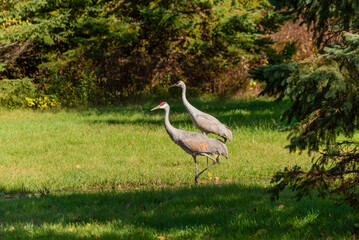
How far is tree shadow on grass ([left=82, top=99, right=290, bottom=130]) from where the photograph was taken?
14609 millimetres

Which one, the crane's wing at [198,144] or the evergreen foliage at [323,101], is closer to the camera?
the evergreen foliage at [323,101]

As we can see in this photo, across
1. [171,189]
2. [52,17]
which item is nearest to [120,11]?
[52,17]

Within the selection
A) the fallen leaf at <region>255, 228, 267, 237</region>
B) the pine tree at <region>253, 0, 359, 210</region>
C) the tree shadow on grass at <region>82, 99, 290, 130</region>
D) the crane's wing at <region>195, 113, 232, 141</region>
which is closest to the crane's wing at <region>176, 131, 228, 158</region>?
the crane's wing at <region>195, 113, 232, 141</region>

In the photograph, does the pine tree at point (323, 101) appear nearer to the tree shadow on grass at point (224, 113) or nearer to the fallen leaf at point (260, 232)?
the fallen leaf at point (260, 232)

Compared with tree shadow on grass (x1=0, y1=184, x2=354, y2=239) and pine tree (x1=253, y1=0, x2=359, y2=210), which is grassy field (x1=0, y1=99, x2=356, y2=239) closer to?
tree shadow on grass (x1=0, y1=184, x2=354, y2=239)

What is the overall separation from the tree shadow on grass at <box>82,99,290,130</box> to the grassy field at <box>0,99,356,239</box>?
0.07m

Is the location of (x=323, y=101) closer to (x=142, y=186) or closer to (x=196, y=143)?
(x=196, y=143)

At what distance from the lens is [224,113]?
1675 centimetres

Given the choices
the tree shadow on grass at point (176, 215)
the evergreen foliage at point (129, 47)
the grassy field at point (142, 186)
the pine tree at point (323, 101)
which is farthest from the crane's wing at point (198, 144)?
the evergreen foliage at point (129, 47)

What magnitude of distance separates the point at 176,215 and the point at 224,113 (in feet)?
35.2

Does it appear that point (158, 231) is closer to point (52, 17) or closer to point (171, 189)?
point (171, 189)

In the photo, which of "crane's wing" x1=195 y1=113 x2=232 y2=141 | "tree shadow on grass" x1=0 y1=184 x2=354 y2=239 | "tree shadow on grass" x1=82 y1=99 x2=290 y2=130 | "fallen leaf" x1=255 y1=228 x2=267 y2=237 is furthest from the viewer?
"tree shadow on grass" x1=82 y1=99 x2=290 y2=130

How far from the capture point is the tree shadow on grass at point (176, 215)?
5.56 meters

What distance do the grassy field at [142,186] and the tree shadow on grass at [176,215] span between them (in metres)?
0.02
